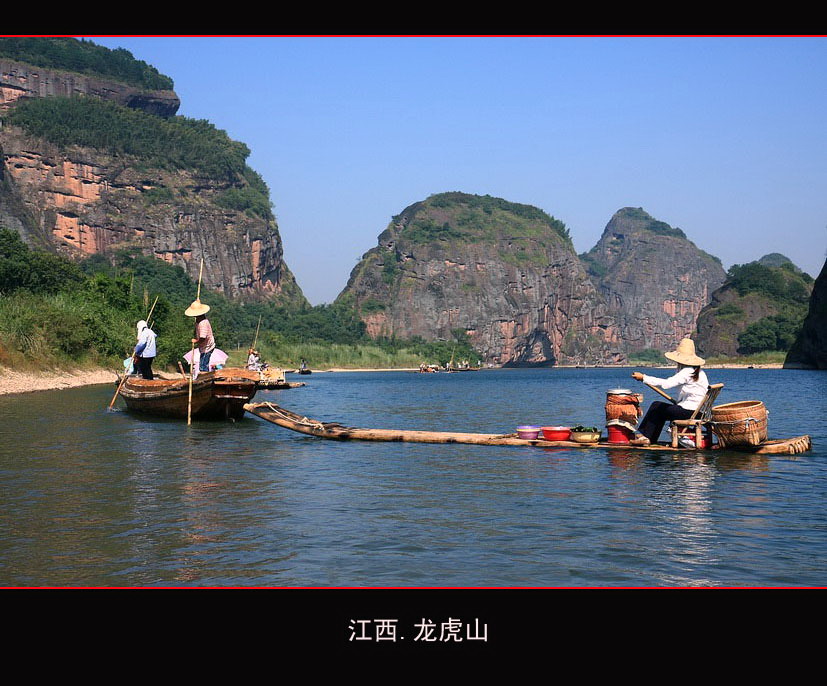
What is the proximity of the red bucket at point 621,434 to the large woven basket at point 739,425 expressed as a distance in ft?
4.97

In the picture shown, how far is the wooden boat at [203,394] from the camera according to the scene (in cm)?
2158

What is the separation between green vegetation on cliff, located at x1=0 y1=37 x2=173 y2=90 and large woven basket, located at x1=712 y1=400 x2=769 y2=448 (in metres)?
155

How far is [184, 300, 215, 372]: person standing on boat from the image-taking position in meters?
21.0

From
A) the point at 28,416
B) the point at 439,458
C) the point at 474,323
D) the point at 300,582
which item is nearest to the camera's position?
the point at 300,582

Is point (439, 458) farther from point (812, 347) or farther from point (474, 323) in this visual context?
point (474, 323)

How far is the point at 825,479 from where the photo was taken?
42.1 ft

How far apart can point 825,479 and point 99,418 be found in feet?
62.5

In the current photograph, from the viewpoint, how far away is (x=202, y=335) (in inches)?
862

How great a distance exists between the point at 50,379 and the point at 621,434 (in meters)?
32.8

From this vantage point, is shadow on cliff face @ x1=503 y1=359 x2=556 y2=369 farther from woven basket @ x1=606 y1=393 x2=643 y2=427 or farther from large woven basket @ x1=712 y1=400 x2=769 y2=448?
large woven basket @ x1=712 y1=400 x2=769 y2=448

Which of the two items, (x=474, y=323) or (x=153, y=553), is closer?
(x=153, y=553)

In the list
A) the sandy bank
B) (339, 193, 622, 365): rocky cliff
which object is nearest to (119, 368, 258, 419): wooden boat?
the sandy bank

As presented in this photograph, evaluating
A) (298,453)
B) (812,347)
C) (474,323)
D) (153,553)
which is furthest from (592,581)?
(474,323)

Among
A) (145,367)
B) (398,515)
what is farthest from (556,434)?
(145,367)
